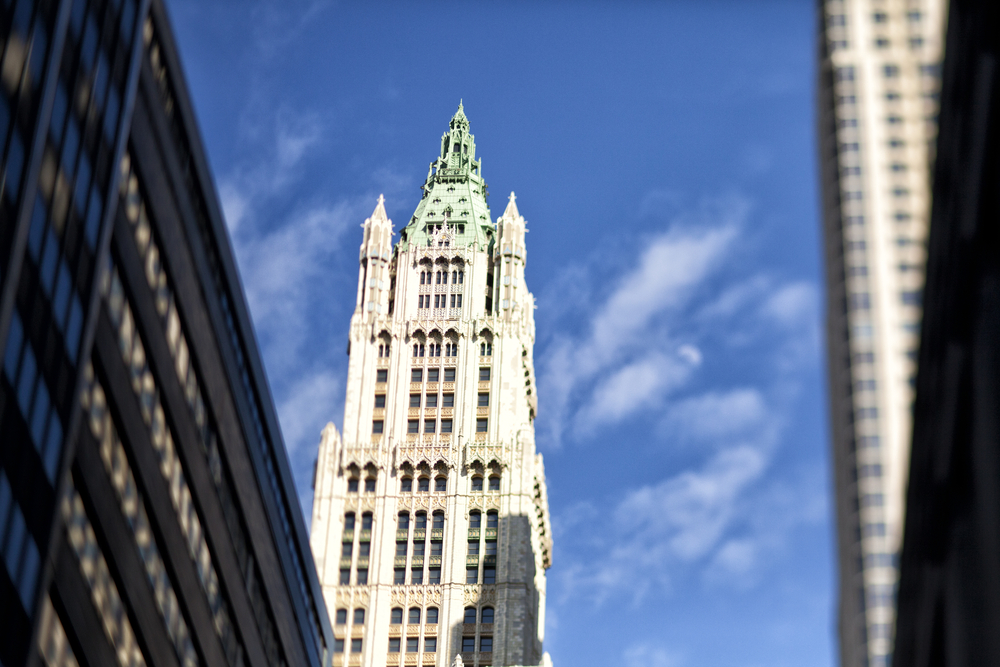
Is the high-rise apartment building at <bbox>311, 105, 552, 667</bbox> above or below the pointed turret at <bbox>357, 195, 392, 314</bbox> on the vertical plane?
below

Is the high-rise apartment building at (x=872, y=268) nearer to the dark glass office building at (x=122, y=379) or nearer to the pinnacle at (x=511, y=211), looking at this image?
the dark glass office building at (x=122, y=379)

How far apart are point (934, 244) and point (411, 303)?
349ft

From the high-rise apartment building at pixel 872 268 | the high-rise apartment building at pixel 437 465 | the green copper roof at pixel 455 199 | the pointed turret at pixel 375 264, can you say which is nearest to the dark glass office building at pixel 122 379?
the high-rise apartment building at pixel 872 268

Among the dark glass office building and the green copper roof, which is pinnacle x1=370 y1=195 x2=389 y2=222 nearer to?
the green copper roof

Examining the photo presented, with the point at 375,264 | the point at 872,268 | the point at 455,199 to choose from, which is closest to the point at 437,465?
the point at 375,264

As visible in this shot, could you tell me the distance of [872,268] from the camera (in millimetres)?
48000

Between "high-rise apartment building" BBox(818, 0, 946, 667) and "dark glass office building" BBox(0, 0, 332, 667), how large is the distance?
23.3 meters

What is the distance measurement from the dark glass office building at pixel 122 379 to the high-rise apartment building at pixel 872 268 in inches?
917

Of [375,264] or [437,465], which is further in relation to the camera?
[375,264]

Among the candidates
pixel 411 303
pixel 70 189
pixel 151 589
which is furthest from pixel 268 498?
pixel 411 303

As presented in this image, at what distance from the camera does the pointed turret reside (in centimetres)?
14325

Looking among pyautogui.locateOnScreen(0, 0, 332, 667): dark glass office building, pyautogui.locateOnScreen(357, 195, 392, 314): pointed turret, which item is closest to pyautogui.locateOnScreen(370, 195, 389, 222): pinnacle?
pyautogui.locateOnScreen(357, 195, 392, 314): pointed turret

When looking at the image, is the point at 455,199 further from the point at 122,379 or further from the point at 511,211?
the point at 122,379

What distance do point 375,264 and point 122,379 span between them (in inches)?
3587
